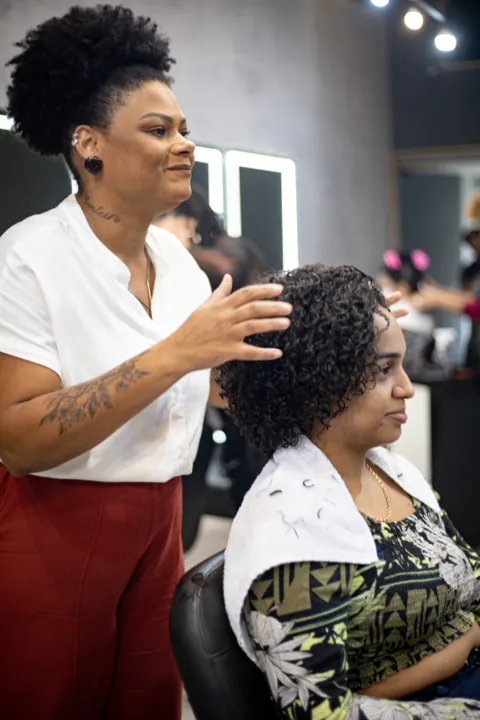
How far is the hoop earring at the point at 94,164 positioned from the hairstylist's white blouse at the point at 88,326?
0.21ft

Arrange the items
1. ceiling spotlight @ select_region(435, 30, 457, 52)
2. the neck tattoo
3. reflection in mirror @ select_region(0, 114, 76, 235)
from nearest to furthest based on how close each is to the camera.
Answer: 1. the neck tattoo
2. reflection in mirror @ select_region(0, 114, 76, 235)
3. ceiling spotlight @ select_region(435, 30, 457, 52)

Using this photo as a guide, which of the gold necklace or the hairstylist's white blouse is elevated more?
the hairstylist's white blouse

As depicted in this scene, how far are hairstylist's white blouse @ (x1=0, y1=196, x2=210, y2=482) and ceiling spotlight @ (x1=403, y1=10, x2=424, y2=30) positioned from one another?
241 cm

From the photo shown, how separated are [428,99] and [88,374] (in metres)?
4.81

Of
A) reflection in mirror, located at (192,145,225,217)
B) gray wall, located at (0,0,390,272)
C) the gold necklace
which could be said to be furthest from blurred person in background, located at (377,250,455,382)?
the gold necklace

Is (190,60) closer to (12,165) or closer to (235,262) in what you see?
(235,262)

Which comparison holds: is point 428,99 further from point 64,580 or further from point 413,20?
point 64,580

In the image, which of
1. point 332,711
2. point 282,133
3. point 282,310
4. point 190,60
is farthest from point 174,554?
point 282,133

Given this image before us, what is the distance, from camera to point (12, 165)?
1.75m

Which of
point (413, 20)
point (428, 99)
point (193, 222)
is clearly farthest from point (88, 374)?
point (428, 99)

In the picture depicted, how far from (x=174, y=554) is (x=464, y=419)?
2.49 metres

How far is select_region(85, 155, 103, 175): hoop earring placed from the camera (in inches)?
55.2

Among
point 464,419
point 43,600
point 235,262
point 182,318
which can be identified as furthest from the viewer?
point 464,419

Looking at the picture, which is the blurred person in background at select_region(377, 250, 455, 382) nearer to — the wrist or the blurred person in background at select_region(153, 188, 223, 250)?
the blurred person in background at select_region(153, 188, 223, 250)
